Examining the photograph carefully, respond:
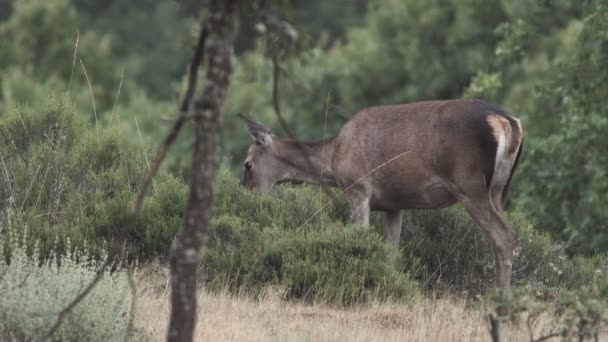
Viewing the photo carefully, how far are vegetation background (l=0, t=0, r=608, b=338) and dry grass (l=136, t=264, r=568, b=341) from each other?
0.40 metres

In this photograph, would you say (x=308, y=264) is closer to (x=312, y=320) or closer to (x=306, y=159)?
(x=312, y=320)

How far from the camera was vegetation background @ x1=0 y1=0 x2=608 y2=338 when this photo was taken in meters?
10.1

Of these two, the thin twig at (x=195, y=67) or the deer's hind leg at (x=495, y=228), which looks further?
the deer's hind leg at (x=495, y=228)

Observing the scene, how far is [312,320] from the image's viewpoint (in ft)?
29.1

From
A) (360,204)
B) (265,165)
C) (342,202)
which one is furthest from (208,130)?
(265,165)

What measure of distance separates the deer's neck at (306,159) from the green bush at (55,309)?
5.16m

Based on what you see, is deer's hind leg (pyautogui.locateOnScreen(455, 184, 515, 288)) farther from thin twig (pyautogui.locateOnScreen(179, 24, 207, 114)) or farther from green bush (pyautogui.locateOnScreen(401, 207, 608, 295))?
thin twig (pyautogui.locateOnScreen(179, 24, 207, 114))

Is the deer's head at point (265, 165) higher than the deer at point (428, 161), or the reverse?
the deer at point (428, 161)

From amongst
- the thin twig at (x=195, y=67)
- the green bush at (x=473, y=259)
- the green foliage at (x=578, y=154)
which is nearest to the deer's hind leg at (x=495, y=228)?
the green bush at (x=473, y=259)

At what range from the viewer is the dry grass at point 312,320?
802cm

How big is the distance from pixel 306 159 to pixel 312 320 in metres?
3.85

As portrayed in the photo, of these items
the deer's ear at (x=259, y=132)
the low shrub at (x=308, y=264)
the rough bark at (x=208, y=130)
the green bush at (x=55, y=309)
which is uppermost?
the rough bark at (x=208, y=130)

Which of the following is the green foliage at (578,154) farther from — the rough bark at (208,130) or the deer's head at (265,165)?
the rough bark at (208,130)

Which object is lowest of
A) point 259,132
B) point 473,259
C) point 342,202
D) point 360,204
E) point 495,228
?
point 473,259
